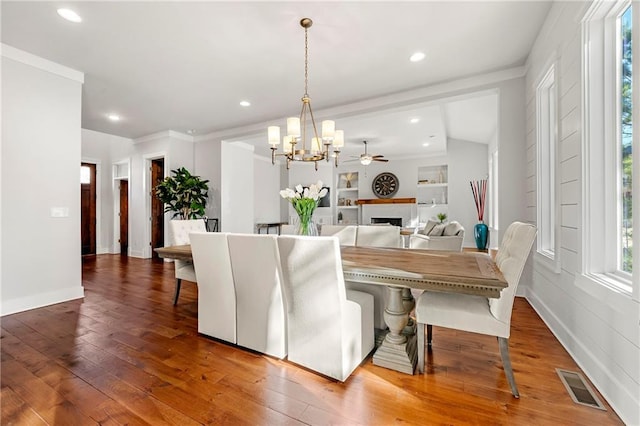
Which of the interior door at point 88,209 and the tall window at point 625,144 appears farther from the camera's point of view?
the interior door at point 88,209

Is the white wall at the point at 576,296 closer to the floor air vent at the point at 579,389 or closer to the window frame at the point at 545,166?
the floor air vent at the point at 579,389

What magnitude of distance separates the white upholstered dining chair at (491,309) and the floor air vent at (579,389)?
323 millimetres

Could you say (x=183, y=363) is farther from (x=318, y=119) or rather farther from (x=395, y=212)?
(x=395, y=212)

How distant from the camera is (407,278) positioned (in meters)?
1.63

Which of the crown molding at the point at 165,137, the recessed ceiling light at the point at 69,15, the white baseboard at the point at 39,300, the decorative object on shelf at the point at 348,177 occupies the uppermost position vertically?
the recessed ceiling light at the point at 69,15

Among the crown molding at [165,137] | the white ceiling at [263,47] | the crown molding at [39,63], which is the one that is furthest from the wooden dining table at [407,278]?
the crown molding at [165,137]

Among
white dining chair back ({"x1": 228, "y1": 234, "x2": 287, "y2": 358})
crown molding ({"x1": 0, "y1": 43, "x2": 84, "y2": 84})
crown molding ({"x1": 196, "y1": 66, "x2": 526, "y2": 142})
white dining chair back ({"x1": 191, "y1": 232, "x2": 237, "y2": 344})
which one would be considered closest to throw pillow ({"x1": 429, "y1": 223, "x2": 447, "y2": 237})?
crown molding ({"x1": 196, "y1": 66, "x2": 526, "y2": 142})

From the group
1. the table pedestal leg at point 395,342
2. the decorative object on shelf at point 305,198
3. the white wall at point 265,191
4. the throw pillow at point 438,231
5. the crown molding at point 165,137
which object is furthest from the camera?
the white wall at point 265,191

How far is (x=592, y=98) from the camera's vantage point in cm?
179

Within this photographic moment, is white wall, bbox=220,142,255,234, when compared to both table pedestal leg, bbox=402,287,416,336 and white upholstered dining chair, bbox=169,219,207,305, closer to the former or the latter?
white upholstered dining chair, bbox=169,219,207,305

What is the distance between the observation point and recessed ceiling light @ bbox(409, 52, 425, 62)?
3.10 meters

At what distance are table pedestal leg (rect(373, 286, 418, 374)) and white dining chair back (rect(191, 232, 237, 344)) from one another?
43.6 inches

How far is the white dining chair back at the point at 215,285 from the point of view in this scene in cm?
211

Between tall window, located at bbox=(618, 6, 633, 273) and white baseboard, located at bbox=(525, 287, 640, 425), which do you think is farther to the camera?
tall window, located at bbox=(618, 6, 633, 273)
